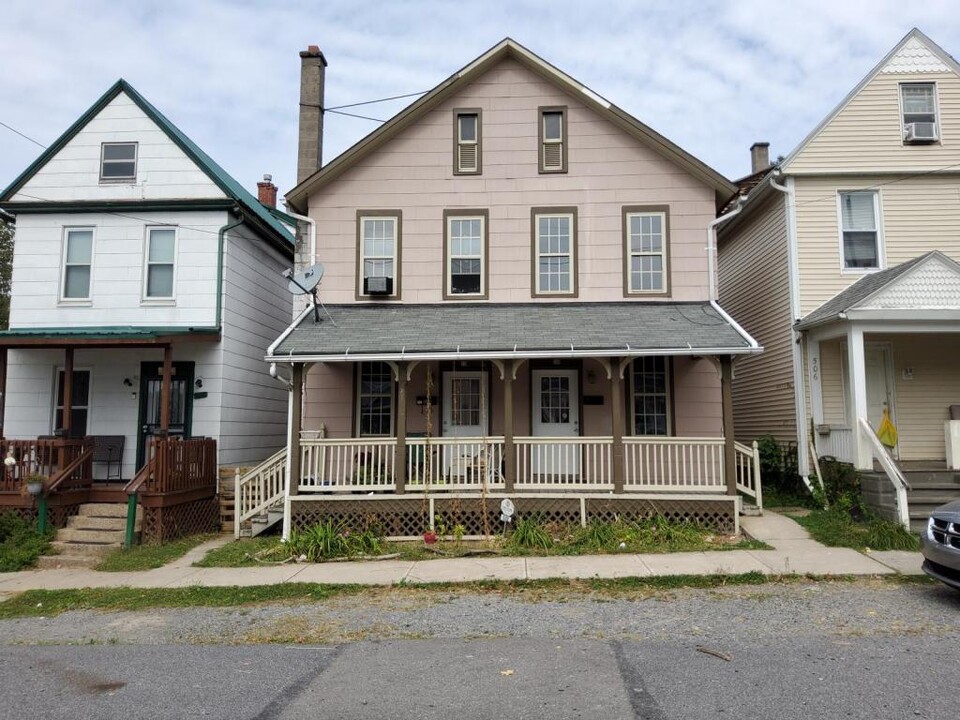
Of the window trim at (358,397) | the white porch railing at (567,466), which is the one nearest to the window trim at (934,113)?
the white porch railing at (567,466)

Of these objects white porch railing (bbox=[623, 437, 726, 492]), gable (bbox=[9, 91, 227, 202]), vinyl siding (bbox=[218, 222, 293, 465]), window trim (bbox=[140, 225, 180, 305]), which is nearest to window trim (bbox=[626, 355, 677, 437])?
white porch railing (bbox=[623, 437, 726, 492])

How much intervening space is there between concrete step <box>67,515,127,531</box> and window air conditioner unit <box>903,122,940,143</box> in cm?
1563

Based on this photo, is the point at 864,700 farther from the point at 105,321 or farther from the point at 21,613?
the point at 105,321

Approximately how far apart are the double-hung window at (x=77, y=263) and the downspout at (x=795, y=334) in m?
13.3

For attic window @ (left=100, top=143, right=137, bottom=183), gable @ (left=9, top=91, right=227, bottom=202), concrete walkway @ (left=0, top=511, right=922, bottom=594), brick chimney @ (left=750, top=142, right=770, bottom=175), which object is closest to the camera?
concrete walkway @ (left=0, top=511, right=922, bottom=594)

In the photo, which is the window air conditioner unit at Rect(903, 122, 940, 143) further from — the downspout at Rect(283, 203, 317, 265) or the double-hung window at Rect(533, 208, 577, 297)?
the downspout at Rect(283, 203, 317, 265)

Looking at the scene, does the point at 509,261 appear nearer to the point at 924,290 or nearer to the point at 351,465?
the point at 351,465

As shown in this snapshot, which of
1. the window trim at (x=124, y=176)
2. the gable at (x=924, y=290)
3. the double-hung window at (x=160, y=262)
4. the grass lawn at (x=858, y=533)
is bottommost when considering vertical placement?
the grass lawn at (x=858, y=533)

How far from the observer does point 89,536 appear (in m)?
10.6

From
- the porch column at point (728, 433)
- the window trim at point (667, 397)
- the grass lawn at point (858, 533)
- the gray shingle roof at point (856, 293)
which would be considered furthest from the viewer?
the window trim at point (667, 397)

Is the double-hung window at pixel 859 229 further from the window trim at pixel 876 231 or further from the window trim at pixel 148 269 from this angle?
the window trim at pixel 148 269

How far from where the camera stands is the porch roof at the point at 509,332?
1037cm

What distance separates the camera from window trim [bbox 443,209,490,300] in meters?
12.7

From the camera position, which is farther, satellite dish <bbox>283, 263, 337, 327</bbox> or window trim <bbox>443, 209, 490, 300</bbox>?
window trim <bbox>443, 209, 490, 300</bbox>
